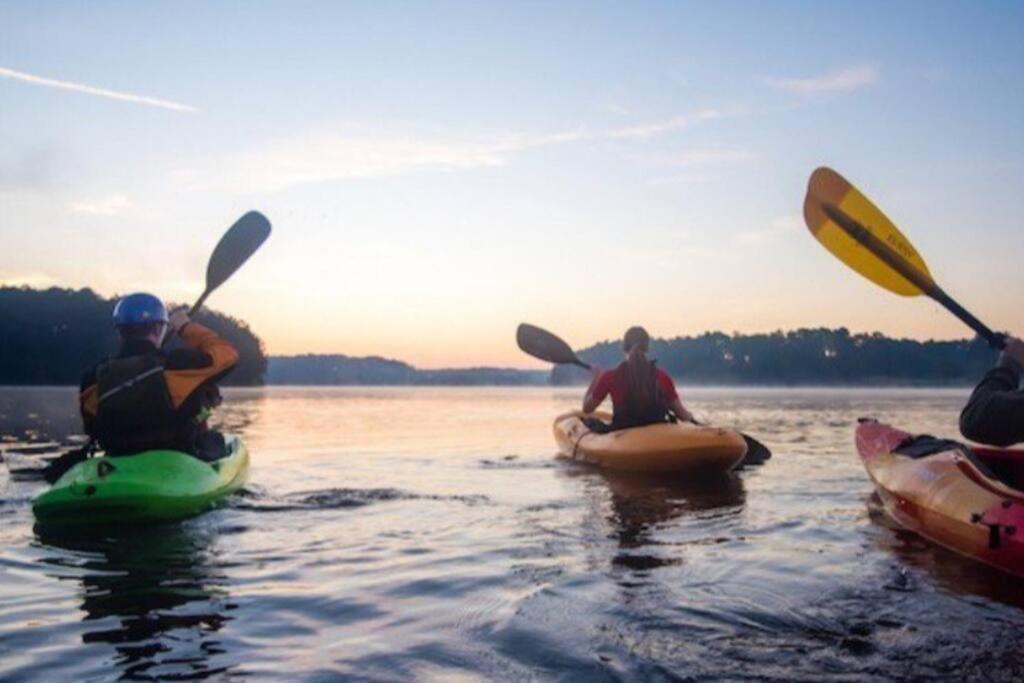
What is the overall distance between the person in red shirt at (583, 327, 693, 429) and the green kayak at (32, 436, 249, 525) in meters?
5.71

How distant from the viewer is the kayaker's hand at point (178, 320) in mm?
7764

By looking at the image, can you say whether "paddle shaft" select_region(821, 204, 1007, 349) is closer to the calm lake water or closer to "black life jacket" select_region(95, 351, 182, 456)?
the calm lake water

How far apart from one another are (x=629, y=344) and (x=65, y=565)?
735 cm

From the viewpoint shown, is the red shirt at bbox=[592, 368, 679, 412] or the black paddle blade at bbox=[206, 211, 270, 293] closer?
the black paddle blade at bbox=[206, 211, 270, 293]

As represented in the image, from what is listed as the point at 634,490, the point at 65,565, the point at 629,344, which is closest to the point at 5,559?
the point at 65,565

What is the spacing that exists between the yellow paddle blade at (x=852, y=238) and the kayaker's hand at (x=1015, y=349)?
7.68 feet

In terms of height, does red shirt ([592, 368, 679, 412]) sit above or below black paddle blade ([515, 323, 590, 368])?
below

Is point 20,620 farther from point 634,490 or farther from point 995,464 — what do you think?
point 995,464

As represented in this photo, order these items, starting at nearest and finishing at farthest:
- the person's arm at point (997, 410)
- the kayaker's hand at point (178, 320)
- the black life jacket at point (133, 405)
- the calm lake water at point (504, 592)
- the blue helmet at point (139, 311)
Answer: the calm lake water at point (504, 592), the person's arm at point (997, 410), the black life jacket at point (133, 405), the blue helmet at point (139, 311), the kayaker's hand at point (178, 320)

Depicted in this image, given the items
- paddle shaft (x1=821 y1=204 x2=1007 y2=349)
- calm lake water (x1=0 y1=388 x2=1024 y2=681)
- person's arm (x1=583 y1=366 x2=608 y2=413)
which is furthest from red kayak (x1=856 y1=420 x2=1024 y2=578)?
person's arm (x1=583 y1=366 x2=608 y2=413)

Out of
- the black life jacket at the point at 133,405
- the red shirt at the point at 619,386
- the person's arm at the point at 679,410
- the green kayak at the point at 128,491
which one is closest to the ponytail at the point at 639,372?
the red shirt at the point at 619,386

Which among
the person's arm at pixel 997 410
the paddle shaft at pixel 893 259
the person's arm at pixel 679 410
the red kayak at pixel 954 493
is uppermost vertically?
the paddle shaft at pixel 893 259

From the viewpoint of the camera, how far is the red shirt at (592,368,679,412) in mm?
11594

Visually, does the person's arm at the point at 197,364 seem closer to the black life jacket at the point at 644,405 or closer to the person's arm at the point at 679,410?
the black life jacket at the point at 644,405
